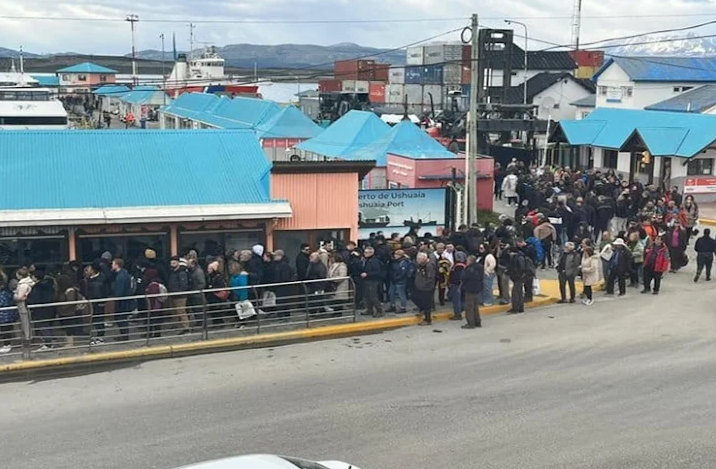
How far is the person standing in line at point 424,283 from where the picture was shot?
15.2m

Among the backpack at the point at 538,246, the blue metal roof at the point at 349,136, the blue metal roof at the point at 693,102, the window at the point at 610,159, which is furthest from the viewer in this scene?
the blue metal roof at the point at 693,102

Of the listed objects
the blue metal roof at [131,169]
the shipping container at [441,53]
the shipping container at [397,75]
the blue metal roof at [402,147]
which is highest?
the shipping container at [441,53]

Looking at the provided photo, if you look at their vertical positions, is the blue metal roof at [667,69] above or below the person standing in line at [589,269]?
above

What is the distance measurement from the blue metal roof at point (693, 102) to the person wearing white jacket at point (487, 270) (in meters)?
28.4

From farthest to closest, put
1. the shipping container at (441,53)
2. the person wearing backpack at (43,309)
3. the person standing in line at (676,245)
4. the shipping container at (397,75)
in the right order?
the shipping container at (441,53), the shipping container at (397,75), the person standing in line at (676,245), the person wearing backpack at (43,309)

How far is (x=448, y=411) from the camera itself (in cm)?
1044

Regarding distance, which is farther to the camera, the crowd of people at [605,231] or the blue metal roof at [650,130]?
the blue metal roof at [650,130]

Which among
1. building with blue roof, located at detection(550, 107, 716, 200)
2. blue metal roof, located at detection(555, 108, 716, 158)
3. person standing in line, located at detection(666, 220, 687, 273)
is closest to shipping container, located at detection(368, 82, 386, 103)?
blue metal roof, located at detection(555, 108, 716, 158)

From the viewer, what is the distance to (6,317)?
528 inches

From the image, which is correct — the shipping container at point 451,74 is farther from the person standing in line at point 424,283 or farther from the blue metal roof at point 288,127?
the person standing in line at point 424,283

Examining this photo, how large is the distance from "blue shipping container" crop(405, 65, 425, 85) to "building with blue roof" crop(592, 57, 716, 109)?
36.1m

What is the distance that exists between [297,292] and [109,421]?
19.7 feet

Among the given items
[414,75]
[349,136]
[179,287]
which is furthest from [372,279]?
[414,75]

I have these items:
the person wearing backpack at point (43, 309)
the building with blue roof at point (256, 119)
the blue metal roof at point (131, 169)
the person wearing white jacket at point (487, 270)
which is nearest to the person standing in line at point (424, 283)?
the person wearing white jacket at point (487, 270)
